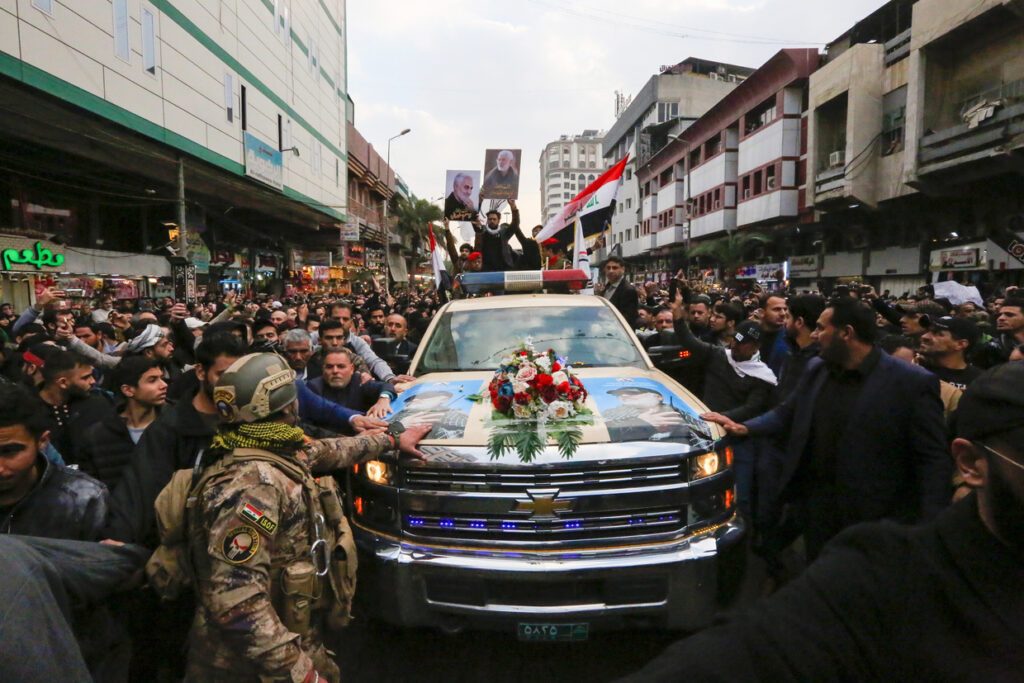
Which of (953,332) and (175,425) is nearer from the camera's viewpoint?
(175,425)

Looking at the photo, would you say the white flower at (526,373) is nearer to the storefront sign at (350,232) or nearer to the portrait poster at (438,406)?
the portrait poster at (438,406)

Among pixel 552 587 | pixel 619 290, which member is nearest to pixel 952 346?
pixel 552 587

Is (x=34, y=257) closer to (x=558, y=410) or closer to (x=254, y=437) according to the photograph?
(x=558, y=410)

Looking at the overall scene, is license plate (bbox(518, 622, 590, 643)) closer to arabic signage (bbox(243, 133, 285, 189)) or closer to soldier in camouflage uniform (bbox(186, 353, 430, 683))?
soldier in camouflage uniform (bbox(186, 353, 430, 683))

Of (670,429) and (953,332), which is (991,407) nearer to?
(670,429)

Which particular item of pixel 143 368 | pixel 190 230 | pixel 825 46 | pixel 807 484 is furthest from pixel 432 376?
pixel 825 46

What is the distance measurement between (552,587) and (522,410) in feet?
3.14

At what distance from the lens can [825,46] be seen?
30.2m

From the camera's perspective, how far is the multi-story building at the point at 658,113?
60.9 meters

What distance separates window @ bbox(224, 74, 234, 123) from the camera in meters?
21.0

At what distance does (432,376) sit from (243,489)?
2.60 metres

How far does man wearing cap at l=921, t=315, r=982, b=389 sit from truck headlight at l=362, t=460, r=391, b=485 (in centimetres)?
375

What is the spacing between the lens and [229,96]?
2136cm

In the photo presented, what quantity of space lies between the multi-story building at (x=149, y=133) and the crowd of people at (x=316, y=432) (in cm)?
951
